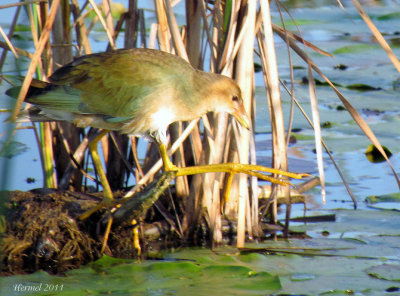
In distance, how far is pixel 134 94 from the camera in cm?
348

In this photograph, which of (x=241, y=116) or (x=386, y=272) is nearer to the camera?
(x=386, y=272)

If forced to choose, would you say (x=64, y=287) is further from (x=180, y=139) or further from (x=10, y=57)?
(x=10, y=57)

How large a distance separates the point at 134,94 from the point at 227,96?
481mm

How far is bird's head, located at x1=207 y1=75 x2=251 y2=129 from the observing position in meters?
3.52

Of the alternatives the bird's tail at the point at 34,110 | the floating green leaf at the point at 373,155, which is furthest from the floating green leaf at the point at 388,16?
the bird's tail at the point at 34,110

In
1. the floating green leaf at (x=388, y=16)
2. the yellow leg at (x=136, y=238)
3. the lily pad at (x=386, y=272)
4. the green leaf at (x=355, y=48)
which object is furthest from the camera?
the floating green leaf at (x=388, y=16)

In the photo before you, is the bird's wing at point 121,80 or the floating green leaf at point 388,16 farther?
the floating green leaf at point 388,16

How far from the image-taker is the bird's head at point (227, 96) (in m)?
3.52

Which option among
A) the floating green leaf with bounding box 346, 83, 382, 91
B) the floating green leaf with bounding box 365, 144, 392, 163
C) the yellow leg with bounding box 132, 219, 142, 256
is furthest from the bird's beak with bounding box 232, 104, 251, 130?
the floating green leaf with bounding box 346, 83, 382, 91

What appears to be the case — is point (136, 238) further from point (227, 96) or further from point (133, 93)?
point (227, 96)

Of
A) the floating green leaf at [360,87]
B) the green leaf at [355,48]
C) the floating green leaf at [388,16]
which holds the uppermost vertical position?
the floating green leaf at [388,16]

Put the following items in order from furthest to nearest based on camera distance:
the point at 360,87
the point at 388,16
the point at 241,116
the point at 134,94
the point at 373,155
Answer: the point at 388,16 → the point at 360,87 → the point at 373,155 → the point at 241,116 → the point at 134,94

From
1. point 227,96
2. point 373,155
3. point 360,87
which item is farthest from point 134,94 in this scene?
point 360,87

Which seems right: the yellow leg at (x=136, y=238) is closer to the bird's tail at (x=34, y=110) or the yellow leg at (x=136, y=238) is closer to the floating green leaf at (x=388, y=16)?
the bird's tail at (x=34, y=110)
